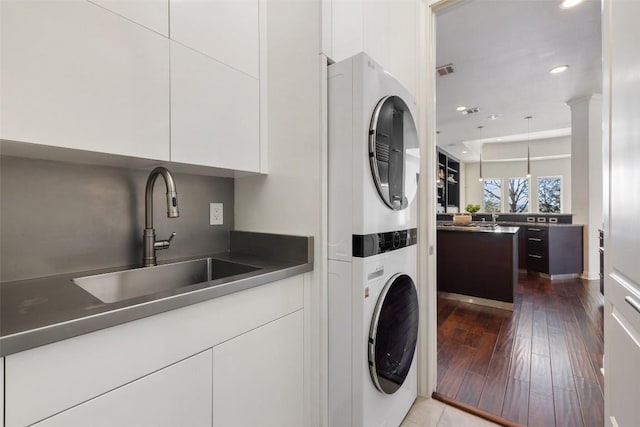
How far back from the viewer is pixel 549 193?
9125 millimetres

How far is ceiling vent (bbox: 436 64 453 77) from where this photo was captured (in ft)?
11.2

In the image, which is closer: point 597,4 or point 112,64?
point 112,64

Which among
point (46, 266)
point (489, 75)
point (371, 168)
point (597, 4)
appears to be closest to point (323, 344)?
point (371, 168)

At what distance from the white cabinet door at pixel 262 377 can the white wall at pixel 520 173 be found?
35.2 ft

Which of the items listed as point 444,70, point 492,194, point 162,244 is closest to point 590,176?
point 444,70

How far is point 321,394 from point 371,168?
978mm

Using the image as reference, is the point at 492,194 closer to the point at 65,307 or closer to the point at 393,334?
the point at 393,334

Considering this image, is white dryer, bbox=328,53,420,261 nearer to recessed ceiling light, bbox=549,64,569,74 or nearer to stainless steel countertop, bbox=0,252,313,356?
stainless steel countertop, bbox=0,252,313,356

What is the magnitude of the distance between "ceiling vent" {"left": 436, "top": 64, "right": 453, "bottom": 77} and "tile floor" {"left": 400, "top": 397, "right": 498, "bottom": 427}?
3.49 meters

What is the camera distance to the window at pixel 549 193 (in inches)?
353

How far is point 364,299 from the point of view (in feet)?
3.74

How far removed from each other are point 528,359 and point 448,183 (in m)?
7.64

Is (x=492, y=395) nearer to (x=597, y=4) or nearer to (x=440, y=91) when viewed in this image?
(x=597, y=4)

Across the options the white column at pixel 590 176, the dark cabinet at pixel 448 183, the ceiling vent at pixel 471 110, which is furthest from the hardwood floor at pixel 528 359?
the dark cabinet at pixel 448 183
